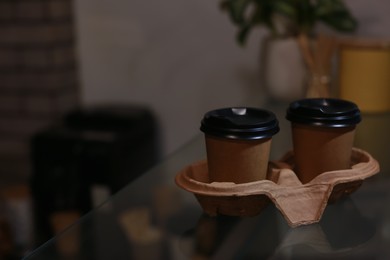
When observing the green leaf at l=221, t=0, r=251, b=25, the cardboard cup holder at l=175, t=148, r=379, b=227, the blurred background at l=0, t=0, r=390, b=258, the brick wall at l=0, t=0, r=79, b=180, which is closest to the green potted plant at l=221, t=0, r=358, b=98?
the green leaf at l=221, t=0, r=251, b=25

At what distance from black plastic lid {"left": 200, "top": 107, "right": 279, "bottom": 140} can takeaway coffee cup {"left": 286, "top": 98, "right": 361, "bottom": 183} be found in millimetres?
50

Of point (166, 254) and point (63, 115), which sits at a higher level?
point (166, 254)

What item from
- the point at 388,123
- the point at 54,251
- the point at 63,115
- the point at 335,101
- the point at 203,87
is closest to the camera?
the point at 54,251

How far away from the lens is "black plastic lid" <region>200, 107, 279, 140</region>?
0.79 meters

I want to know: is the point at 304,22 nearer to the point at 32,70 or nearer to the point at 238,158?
the point at 238,158

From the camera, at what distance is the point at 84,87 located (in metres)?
2.05

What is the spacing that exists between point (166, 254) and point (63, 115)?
1.30 meters

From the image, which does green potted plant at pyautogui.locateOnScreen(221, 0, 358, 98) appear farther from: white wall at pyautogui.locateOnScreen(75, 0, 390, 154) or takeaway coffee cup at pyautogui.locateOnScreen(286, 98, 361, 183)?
takeaway coffee cup at pyautogui.locateOnScreen(286, 98, 361, 183)

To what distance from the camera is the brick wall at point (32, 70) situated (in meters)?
1.99

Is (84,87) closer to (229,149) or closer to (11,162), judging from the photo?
(11,162)

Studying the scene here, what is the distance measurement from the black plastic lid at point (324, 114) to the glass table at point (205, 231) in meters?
0.13


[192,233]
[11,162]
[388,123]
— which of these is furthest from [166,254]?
[11,162]

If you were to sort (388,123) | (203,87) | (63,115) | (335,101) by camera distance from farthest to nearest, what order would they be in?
(63,115)
(203,87)
(388,123)
(335,101)

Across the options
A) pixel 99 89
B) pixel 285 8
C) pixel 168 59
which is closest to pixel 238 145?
pixel 285 8
